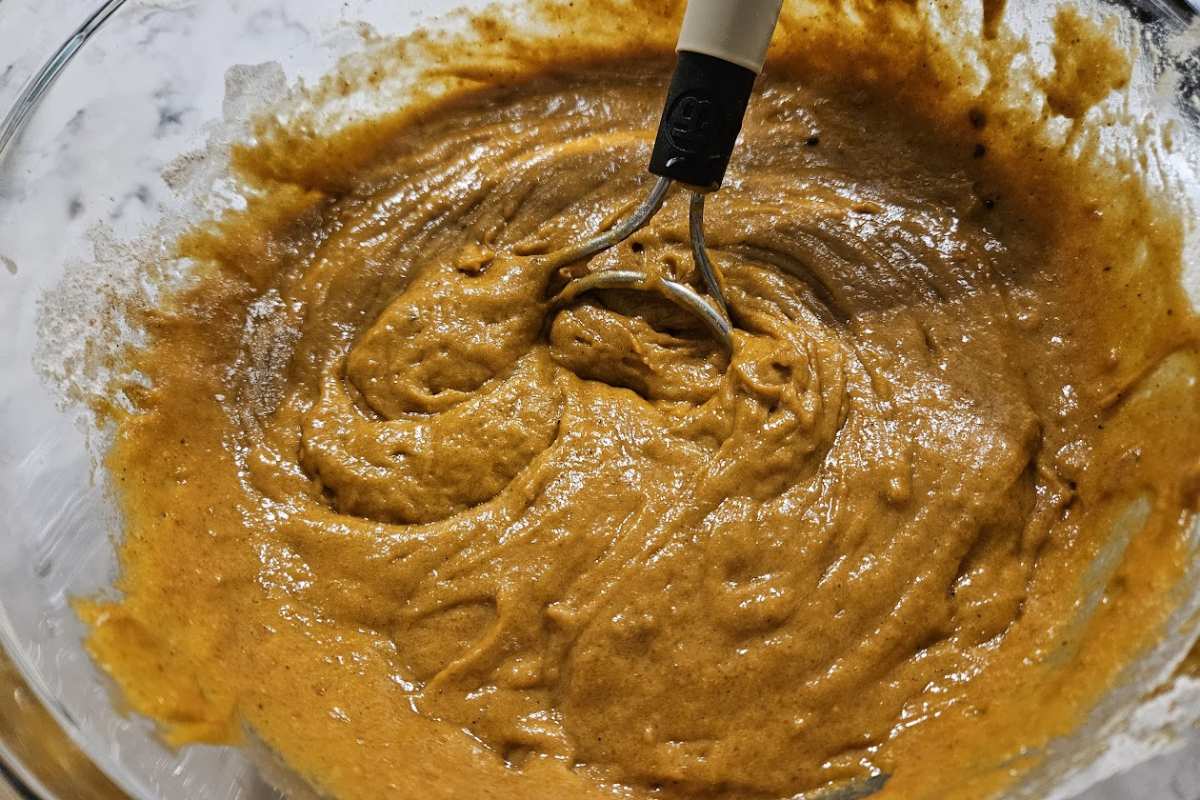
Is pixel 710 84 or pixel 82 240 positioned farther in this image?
pixel 82 240

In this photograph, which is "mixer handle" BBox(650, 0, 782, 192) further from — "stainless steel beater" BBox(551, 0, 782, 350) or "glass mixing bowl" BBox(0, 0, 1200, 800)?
"glass mixing bowl" BBox(0, 0, 1200, 800)

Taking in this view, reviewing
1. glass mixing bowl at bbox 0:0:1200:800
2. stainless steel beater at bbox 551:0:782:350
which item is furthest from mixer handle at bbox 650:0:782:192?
glass mixing bowl at bbox 0:0:1200:800

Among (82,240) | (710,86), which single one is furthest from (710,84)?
(82,240)

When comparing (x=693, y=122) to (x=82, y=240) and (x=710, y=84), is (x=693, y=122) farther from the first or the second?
(x=82, y=240)

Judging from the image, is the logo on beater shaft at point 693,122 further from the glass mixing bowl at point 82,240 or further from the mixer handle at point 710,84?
the glass mixing bowl at point 82,240

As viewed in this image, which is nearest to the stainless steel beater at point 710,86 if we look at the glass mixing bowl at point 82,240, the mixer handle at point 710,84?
the mixer handle at point 710,84

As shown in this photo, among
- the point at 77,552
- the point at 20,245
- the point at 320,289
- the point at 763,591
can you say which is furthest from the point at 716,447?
the point at 20,245
